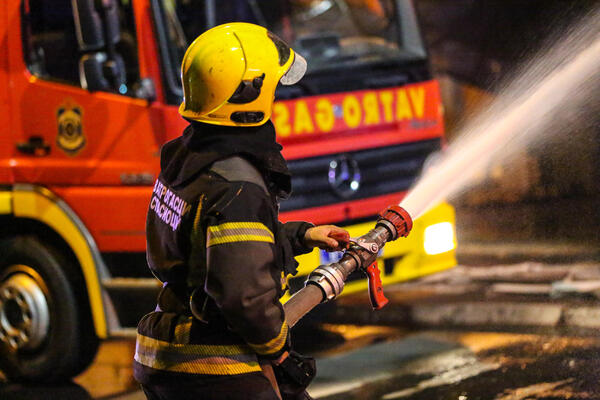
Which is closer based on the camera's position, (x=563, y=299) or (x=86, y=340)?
(x=86, y=340)

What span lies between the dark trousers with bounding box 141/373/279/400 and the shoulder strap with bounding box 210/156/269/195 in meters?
0.56

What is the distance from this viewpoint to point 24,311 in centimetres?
579

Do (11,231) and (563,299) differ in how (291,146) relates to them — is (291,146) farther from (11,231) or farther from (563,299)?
(563,299)

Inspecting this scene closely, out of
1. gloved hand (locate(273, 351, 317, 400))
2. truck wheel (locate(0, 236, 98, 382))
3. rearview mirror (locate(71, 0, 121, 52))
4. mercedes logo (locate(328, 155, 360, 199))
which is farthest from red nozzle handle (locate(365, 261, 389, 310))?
truck wheel (locate(0, 236, 98, 382))

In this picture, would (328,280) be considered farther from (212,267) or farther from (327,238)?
(212,267)

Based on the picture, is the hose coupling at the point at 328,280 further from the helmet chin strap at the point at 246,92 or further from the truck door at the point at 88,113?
the truck door at the point at 88,113

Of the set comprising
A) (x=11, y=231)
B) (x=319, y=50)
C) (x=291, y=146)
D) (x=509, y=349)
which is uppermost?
(x=319, y=50)

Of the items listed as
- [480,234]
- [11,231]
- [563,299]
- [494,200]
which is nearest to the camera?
[11,231]

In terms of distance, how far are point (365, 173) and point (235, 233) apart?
3.64 metres

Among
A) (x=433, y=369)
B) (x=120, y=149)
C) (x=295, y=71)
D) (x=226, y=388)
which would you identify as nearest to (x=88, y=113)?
(x=120, y=149)

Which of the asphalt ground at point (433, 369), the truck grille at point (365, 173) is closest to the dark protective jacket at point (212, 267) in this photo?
the asphalt ground at point (433, 369)

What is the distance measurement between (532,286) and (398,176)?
6.46 feet

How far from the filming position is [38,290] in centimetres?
579

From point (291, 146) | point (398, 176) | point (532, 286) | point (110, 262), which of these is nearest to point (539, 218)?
point (532, 286)
